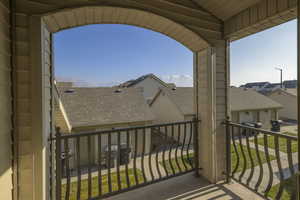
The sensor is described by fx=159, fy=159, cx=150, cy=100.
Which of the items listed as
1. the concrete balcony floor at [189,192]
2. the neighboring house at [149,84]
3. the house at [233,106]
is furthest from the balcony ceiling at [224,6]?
the neighboring house at [149,84]

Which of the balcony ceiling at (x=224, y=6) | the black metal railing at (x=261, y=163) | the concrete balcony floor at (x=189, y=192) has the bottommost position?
the concrete balcony floor at (x=189, y=192)

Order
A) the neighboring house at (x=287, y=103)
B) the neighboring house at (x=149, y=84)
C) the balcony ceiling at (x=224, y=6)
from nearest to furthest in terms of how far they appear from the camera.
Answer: the balcony ceiling at (x=224, y=6) < the neighboring house at (x=287, y=103) < the neighboring house at (x=149, y=84)

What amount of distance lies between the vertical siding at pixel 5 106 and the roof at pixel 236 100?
8.51m

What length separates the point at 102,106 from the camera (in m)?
8.20

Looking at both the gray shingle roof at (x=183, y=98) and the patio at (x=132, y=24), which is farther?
the gray shingle roof at (x=183, y=98)

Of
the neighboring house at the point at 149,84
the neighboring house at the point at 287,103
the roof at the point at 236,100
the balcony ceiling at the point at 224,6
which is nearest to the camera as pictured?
the balcony ceiling at the point at 224,6

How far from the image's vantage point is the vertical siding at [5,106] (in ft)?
4.32

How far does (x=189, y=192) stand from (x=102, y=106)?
6.77 meters

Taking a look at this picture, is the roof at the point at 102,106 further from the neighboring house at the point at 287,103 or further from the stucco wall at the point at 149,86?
the neighboring house at the point at 287,103

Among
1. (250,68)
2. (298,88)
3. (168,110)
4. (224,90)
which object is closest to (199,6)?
(224,90)

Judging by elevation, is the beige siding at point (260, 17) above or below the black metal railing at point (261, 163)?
above

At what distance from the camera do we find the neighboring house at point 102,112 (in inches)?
277

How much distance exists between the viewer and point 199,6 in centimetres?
234

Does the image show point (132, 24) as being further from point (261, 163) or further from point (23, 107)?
point (261, 163)
